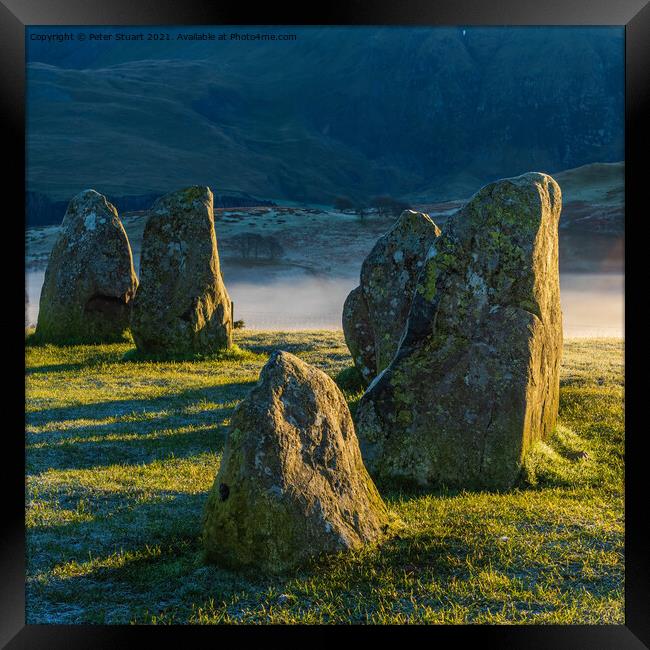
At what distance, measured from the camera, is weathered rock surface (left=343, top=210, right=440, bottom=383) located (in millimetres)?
17438

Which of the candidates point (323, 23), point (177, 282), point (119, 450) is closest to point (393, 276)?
point (119, 450)

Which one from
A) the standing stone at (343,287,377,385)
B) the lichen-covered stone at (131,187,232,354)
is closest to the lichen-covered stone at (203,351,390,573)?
the standing stone at (343,287,377,385)

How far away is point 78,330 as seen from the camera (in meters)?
25.7

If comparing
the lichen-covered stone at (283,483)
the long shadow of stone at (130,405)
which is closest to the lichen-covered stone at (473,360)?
the lichen-covered stone at (283,483)

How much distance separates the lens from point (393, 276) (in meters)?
17.8

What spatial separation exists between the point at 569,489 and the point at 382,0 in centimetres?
691

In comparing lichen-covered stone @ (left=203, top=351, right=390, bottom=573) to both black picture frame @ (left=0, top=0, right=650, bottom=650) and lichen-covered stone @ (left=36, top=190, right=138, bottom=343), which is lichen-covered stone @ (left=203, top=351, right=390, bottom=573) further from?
lichen-covered stone @ (left=36, top=190, right=138, bottom=343)

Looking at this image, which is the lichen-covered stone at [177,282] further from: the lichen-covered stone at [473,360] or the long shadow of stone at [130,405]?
the lichen-covered stone at [473,360]

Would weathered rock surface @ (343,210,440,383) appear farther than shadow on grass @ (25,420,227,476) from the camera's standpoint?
Yes

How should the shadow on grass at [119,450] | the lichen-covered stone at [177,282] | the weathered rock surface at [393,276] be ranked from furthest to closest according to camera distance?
1. the lichen-covered stone at [177,282]
2. the weathered rock surface at [393,276]
3. the shadow on grass at [119,450]

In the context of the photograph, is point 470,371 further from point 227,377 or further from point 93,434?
point 227,377

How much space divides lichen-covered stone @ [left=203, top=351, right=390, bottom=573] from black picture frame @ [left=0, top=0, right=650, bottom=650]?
195 centimetres

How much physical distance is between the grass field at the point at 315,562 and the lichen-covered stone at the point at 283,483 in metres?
0.24

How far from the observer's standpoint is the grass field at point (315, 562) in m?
7.71
